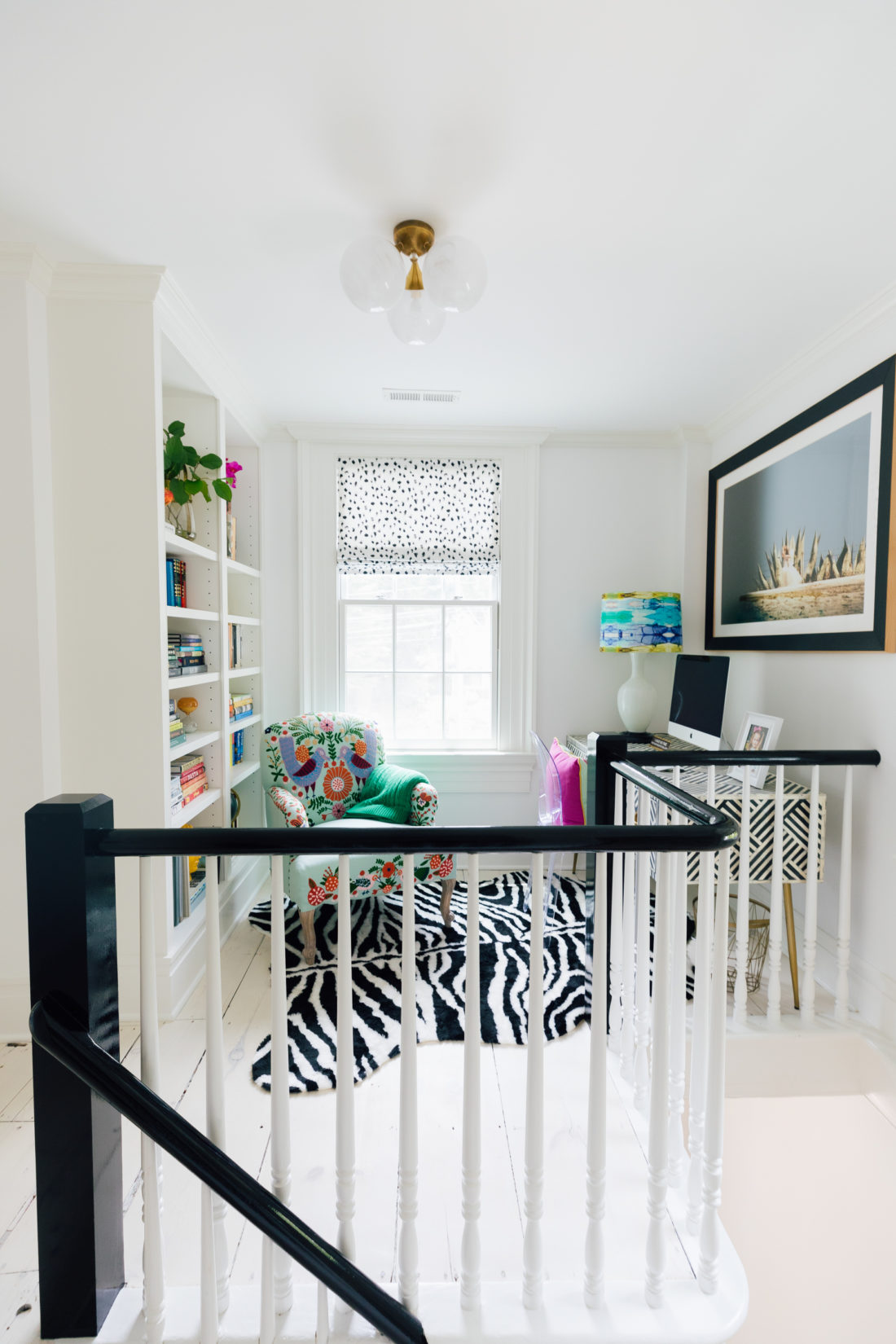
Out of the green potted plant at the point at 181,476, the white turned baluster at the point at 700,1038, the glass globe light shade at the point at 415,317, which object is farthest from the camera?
the green potted plant at the point at 181,476

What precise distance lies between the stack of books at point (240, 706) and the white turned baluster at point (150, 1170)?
2.21 m

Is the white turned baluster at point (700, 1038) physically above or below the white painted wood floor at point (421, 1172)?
above

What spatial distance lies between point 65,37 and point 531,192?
3.54 ft

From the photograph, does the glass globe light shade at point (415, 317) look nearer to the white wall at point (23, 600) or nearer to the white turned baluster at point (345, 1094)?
the white wall at point (23, 600)

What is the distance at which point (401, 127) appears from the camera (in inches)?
60.4

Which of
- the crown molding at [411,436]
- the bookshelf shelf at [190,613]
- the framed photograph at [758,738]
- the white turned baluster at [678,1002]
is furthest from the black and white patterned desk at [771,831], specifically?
the crown molding at [411,436]

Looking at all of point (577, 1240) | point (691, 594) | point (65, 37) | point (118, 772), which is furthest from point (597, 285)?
point (577, 1240)

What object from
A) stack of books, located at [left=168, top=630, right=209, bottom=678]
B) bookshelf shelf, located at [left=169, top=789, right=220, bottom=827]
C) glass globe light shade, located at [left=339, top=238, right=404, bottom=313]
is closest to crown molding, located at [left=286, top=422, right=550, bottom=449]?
stack of books, located at [left=168, top=630, right=209, bottom=678]

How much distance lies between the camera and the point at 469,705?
3971 millimetres

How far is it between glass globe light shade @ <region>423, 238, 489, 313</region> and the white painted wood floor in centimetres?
223

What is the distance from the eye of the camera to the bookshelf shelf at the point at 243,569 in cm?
323

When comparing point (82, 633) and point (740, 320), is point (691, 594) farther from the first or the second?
point (82, 633)

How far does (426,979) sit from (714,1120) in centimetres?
153

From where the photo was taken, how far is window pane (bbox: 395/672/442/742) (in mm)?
3947
